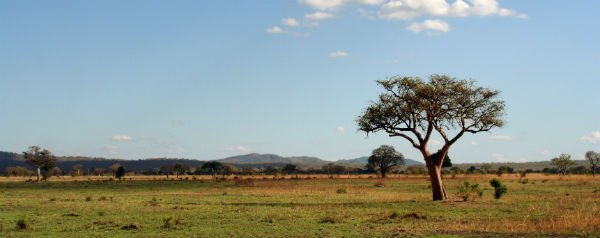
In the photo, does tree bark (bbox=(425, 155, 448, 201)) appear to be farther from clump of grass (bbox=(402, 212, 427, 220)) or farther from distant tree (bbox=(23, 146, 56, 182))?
distant tree (bbox=(23, 146, 56, 182))

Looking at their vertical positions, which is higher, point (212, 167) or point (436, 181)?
point (212, 167)

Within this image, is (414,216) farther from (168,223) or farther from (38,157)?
(38,157)

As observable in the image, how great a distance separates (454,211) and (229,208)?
13.3m

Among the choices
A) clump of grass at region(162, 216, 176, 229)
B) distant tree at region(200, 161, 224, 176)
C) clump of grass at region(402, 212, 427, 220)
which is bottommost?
clump of grass at region(402, 212, 427, 220)

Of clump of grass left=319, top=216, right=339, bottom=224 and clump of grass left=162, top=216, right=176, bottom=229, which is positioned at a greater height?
clump of grass left=162, top=216, right=176, bottom=229

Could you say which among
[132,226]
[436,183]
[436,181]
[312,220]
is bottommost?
[312,220]

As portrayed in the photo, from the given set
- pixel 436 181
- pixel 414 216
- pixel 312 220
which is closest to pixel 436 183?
pixel 436 181

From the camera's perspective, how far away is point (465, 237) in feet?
70.1

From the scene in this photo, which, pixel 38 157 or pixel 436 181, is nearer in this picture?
pixel 436 181

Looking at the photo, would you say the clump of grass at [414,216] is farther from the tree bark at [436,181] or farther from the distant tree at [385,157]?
the distant tree at [385,157]

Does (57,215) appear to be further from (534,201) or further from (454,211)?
(534,201)

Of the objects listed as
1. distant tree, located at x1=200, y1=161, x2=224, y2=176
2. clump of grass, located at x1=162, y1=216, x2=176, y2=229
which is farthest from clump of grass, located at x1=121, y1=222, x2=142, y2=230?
distant tree, located at x1=200, y1=161, x2=224, y2=176

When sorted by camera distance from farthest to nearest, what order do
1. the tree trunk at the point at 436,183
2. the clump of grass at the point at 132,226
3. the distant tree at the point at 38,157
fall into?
the distant tree at the point at 38,157 < the tree trunk at the point at 436,183 < the clump of grass at the point at 132,226

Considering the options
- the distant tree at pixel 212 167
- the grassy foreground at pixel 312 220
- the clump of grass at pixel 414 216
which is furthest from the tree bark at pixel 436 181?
the distant tree at pixel 212 167
